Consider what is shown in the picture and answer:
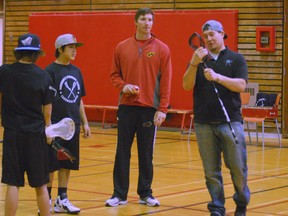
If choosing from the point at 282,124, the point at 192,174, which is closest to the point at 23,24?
the point at 282,124

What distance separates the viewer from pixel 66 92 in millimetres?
7457

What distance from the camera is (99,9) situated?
1908cm

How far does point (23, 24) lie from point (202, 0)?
559cm

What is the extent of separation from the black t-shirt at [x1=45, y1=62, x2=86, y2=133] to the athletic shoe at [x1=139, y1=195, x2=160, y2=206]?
111 centimetres

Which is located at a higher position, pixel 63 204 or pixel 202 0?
pixel 202 0

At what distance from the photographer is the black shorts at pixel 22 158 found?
611 cm

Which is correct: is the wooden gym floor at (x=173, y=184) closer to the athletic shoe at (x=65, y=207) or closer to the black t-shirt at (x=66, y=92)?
the athletic shoe at (x=65, y=207)

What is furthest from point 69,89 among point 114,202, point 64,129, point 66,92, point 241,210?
point 241,210

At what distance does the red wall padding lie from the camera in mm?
17312

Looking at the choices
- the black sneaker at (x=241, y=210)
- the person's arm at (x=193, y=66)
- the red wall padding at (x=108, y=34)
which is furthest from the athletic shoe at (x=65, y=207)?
the red wall padding at (x=108, y=34)

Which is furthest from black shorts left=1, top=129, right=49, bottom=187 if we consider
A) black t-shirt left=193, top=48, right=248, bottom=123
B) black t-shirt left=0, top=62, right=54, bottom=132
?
black t-shirt left=193, top=48, right=248, bottom=123

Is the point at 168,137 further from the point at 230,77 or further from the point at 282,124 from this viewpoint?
the point at 230,77

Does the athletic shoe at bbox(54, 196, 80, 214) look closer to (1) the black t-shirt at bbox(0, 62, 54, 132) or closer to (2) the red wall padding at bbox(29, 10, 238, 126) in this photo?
(1) the black t-shirt at bbox(0, 62, 54, 132)

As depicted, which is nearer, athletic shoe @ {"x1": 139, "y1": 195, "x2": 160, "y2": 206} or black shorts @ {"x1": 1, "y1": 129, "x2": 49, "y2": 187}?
black shorts @ {"x1": 1, "y1": 129, "x2": 49, "y2": 187}
